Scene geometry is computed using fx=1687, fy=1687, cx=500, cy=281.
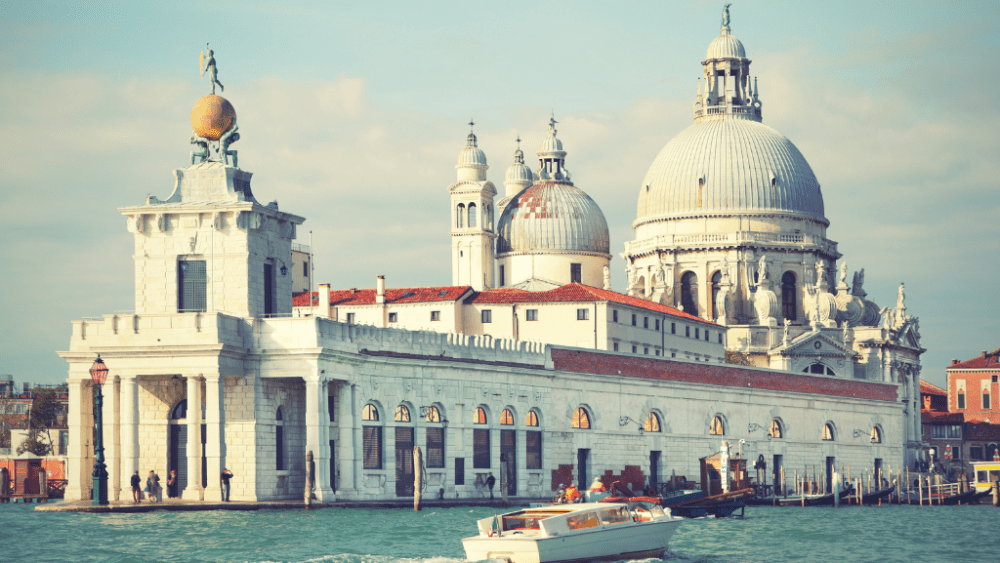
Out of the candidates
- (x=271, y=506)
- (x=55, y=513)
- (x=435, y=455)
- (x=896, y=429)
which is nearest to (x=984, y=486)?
(x=896, y=429)

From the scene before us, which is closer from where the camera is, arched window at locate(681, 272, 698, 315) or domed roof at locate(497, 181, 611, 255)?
domed roof at locate(497, 181, 611, 255)

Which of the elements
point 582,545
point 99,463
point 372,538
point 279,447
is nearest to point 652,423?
point 279,447

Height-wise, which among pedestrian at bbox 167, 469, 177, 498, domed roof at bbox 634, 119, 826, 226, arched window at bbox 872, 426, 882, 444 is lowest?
pedestrian at bbox 167, 469, 177, 498

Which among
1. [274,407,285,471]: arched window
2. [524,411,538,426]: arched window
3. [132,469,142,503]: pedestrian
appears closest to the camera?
[132,469,142,503]: pedestrian

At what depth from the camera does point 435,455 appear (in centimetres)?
5659

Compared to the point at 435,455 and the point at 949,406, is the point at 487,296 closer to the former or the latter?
the point at 435,455

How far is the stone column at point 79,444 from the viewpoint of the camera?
51.5 m

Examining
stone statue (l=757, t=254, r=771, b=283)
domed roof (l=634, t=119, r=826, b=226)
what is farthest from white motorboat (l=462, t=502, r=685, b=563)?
domed roof (l=634, t=119, r=826, b=226)

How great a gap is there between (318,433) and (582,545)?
1631 centimetres

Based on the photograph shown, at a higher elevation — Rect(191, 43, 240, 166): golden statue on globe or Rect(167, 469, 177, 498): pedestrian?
Rect(191, 43, 240, 166): golden statue on globe

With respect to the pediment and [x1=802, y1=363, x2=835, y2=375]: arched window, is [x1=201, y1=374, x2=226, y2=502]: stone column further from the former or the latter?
[x1=802, y1=363, x2=835, y2=375]: arched window

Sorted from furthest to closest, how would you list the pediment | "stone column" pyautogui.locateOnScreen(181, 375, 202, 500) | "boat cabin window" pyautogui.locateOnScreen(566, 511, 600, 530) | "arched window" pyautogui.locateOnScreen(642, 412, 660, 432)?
the pediment < "arched window" pyautogui.locateOnScreen(642, 412, 660, 432) < "stone column" pyautogui.locateOnScreen(181, 375, 202, 500) < "boat cabin window" pyautogui.locateOnScreen(566, 511, 600, 530)

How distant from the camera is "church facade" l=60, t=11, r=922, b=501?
51.1 meters

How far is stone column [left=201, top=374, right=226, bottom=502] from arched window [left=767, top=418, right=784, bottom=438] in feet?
107
